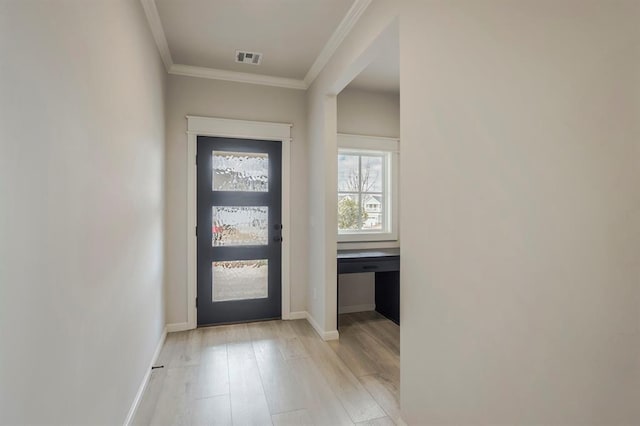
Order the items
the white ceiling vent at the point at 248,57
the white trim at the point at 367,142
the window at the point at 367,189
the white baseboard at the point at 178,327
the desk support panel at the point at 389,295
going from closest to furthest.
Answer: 1. the white ceiling vent at the point at 248,57
2. the white baseboard at the point at 178,327
3. the desk support panel at the point at 389,295
4. the white trim at the point at 367,142
5. the window at the point at 367,189

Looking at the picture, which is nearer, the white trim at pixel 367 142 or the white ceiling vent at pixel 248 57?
the white ceiling vent at pixel 248 57

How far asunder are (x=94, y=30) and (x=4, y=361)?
126cm

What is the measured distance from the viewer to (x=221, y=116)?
135 inches

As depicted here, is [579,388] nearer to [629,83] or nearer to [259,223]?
[629,83]

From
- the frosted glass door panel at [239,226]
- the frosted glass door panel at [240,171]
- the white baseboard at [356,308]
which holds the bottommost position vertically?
the white baseboard at [356,308]

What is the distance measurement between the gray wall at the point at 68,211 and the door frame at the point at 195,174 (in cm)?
129

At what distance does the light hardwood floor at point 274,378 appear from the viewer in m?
1.94

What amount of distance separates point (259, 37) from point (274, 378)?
9.00 feet

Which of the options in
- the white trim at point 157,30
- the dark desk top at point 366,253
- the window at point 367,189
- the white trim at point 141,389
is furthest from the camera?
the window at point 367,189

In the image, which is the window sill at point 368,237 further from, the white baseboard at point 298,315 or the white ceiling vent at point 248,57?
the white ceiling vent at point 248,57

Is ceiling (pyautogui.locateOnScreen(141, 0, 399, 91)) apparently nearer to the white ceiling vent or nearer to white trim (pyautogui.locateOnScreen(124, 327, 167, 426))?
the white ceiling vent

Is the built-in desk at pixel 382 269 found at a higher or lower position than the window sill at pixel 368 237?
lower

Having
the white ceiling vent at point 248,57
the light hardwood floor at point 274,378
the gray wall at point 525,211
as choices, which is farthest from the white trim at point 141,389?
the white ceiling vent at point 248,57

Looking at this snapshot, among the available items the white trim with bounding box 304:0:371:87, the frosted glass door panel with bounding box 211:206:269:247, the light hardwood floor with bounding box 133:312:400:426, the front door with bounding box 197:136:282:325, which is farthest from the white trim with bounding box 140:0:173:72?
the light hardwood floor with bounding box 133:312:400:426
